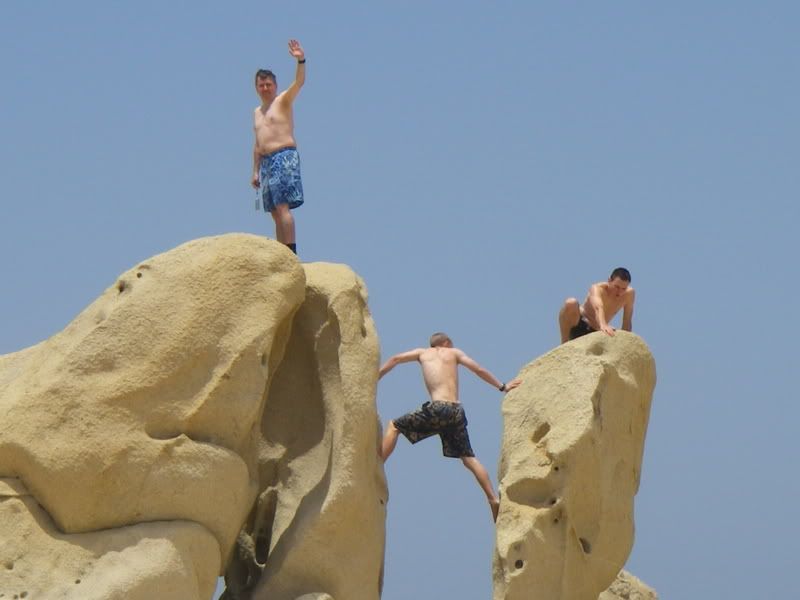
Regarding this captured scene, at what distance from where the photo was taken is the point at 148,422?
18234 mm

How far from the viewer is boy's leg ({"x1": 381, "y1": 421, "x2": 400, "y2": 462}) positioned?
68.7 ft

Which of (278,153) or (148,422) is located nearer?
(148,422)

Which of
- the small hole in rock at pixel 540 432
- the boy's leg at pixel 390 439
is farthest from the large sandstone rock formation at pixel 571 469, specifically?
the boy's leg at pixel 390 439

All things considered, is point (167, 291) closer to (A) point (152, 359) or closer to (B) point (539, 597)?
(A) point (152, 359)

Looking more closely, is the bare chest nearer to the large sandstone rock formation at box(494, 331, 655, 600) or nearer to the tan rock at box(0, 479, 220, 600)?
the large sandstone rock formation at box(494, 331, 655, 600)

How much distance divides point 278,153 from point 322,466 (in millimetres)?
3103

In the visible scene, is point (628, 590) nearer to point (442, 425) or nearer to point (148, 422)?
point (442, 425)

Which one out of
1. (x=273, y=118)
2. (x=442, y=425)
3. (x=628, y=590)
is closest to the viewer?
(x=273, y=118)

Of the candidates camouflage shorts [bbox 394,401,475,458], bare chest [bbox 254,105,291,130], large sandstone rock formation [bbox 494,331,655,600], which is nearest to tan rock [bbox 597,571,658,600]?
large sandstone rock formation [bbox 494,331,655,600]

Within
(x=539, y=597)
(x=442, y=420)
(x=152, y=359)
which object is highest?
(x=152, y=359)

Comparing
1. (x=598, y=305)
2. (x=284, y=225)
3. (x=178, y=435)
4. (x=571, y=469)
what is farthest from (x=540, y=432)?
(x=178, y=435)

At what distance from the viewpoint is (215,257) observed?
18.8 m

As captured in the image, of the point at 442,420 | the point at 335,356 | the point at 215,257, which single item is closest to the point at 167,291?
the point at 215,257

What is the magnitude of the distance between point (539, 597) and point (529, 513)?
0.77 meters
